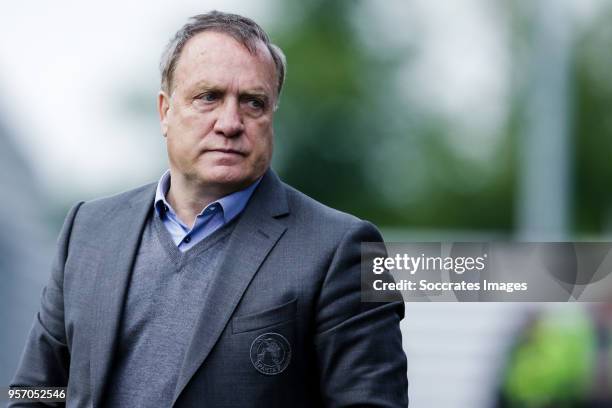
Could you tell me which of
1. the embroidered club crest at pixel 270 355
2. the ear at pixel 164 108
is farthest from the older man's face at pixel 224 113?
the embroidered club crest at pixel 270 355

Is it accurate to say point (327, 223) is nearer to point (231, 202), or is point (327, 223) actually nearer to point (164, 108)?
point (231, 202)

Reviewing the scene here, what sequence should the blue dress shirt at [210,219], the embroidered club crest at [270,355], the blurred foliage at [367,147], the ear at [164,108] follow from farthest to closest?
the blurred foliage at [367,147] < the ear at [164,108] < the blue dress shirt at [210,219] < the embroidered club crest at [270,355]

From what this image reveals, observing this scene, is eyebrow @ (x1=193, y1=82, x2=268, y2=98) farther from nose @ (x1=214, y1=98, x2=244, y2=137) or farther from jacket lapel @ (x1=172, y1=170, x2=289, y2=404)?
jacket lapel @ (x1=172, y1=170, x2=289, y2=404)

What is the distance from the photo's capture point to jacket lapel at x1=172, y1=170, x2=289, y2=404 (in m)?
3.59

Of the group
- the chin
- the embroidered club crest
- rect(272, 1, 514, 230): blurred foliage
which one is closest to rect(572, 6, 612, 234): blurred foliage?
rect(272, 1, 514, 230): blurred foliage

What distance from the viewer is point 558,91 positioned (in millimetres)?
12336

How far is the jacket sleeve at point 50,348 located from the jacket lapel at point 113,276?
19cm

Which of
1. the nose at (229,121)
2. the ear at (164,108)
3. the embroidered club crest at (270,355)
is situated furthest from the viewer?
the ear at (164,108)

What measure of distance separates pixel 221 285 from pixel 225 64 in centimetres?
64

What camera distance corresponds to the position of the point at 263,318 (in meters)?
3.63

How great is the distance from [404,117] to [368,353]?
2430 cm

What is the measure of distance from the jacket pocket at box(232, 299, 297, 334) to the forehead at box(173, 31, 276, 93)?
65cm

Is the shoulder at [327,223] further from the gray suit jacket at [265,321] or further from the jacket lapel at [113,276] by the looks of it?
the jacket lapel at [113,276]

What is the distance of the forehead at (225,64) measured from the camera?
3.72 metres
